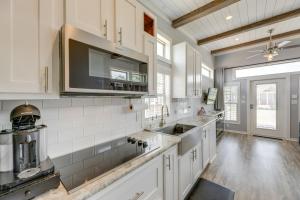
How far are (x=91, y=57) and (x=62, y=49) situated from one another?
0.19m

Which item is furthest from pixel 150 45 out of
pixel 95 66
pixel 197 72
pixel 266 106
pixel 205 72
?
pixel 266 106

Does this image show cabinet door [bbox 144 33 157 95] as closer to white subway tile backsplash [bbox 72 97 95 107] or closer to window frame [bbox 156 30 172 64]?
white subway tile backsplash [bbox 72 97 95 107]

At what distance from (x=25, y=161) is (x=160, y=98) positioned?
2131 millimetres

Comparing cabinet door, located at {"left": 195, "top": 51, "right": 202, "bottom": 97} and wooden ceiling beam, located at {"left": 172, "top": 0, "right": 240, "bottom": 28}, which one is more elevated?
wooden ceiling beam, located at {"left": 172, "top": 0, "right": 240, "bottom": 28}

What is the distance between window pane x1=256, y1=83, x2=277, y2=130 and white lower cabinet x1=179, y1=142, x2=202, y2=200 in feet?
13.4

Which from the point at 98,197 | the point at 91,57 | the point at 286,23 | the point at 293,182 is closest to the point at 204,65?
the point at 286,23

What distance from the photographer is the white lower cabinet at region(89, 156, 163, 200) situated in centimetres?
98

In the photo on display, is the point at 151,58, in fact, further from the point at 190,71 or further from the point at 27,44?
the point at 190,71

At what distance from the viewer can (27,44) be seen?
838 millimetres

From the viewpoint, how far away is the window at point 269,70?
4.55 m

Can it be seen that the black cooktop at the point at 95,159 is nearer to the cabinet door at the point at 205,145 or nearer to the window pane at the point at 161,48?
the cabinet door at the point at 205,145

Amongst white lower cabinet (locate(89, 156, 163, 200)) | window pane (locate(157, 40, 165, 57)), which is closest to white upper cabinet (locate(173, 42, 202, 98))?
window pane (locate(157, 40, 165, 57))

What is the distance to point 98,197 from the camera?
0.89m

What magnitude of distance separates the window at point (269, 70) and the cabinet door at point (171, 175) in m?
5.10
